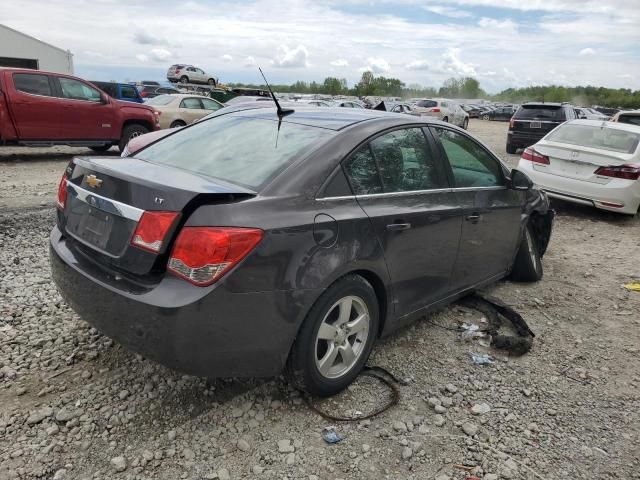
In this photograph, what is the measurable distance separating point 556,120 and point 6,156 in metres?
14.5

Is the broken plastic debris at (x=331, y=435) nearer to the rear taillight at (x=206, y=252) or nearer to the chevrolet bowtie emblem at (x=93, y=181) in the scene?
the rear taillight at (x=206, y=252)

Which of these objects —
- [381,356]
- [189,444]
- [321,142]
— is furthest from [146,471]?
[321,142]

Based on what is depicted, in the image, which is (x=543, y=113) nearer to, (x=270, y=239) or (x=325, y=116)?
(x=325, y=116)

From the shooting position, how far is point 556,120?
49.3ft

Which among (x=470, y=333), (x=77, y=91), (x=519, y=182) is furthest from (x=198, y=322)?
(x=77, y=91)

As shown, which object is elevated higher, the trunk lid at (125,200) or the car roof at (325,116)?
the car roof at (325,116)

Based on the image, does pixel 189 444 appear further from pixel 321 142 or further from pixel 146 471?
pixel 321 142

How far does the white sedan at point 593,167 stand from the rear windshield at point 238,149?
19.7ft

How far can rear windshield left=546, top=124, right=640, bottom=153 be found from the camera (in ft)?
25.8

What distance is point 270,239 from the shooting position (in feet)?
7.79

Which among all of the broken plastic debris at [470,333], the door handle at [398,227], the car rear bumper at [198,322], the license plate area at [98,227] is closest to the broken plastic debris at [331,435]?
the car rear bumper at [198,322]

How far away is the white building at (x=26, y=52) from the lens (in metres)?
34.9

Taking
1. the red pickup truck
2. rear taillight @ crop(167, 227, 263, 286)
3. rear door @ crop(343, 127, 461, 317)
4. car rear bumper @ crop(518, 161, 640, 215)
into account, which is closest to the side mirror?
rear door @ crop(343, 127, 461, 317)

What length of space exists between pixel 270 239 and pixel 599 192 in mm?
6734
